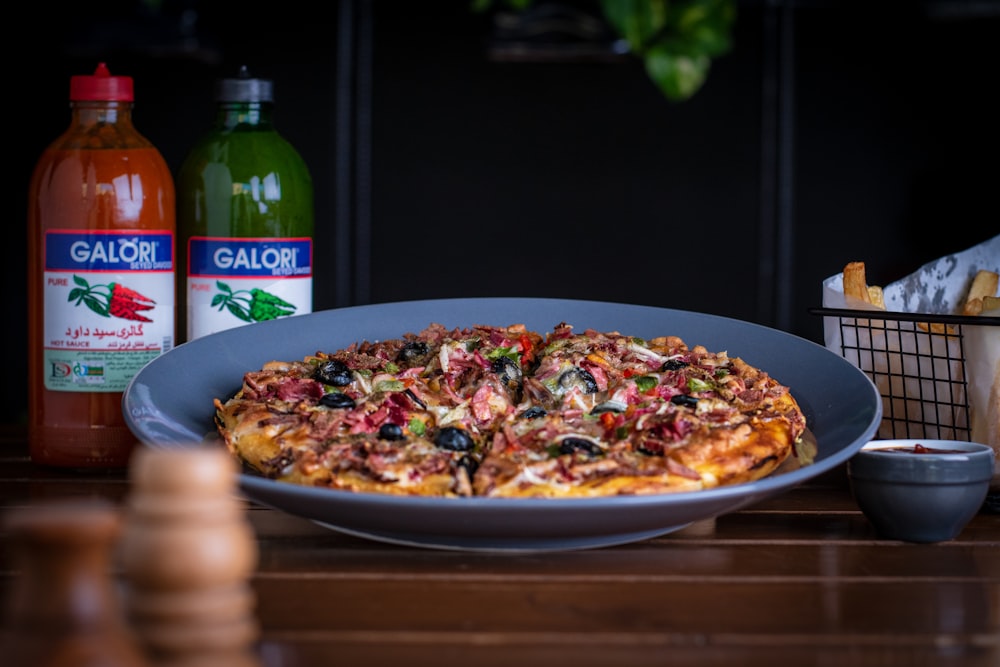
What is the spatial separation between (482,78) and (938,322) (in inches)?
121

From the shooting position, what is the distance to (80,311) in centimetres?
150

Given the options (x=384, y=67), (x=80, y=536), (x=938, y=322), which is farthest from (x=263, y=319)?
(x=384, y=67)

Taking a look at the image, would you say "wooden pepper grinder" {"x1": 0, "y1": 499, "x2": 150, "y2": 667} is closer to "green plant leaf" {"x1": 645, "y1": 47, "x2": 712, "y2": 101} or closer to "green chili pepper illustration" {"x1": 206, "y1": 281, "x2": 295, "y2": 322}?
"green plant leaf" {"x1": 645, "y1": 47, "x2": 712, "y2": 101}

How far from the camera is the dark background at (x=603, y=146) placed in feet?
13.8

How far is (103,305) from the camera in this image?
1495mm

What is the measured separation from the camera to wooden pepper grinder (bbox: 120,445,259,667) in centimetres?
63

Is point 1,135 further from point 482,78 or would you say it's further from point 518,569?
point 518,569

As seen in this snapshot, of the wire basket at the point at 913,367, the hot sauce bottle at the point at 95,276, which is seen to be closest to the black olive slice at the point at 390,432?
the hot sauce bottle at the point at 95,276

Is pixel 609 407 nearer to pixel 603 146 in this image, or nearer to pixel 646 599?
pixel 646 599

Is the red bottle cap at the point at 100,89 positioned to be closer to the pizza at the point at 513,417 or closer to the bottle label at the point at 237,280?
the bottle label at the point at 237,280

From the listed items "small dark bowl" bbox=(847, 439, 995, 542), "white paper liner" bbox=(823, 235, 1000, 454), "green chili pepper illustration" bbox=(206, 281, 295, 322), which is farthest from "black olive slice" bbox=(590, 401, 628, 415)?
"green chili pepper illustration" bbox=(206, 281, 295, 322)

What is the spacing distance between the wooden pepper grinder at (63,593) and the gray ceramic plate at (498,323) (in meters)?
0.42

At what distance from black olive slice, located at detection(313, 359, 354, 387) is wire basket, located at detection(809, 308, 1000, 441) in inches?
22.8

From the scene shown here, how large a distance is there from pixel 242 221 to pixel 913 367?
0.91m
